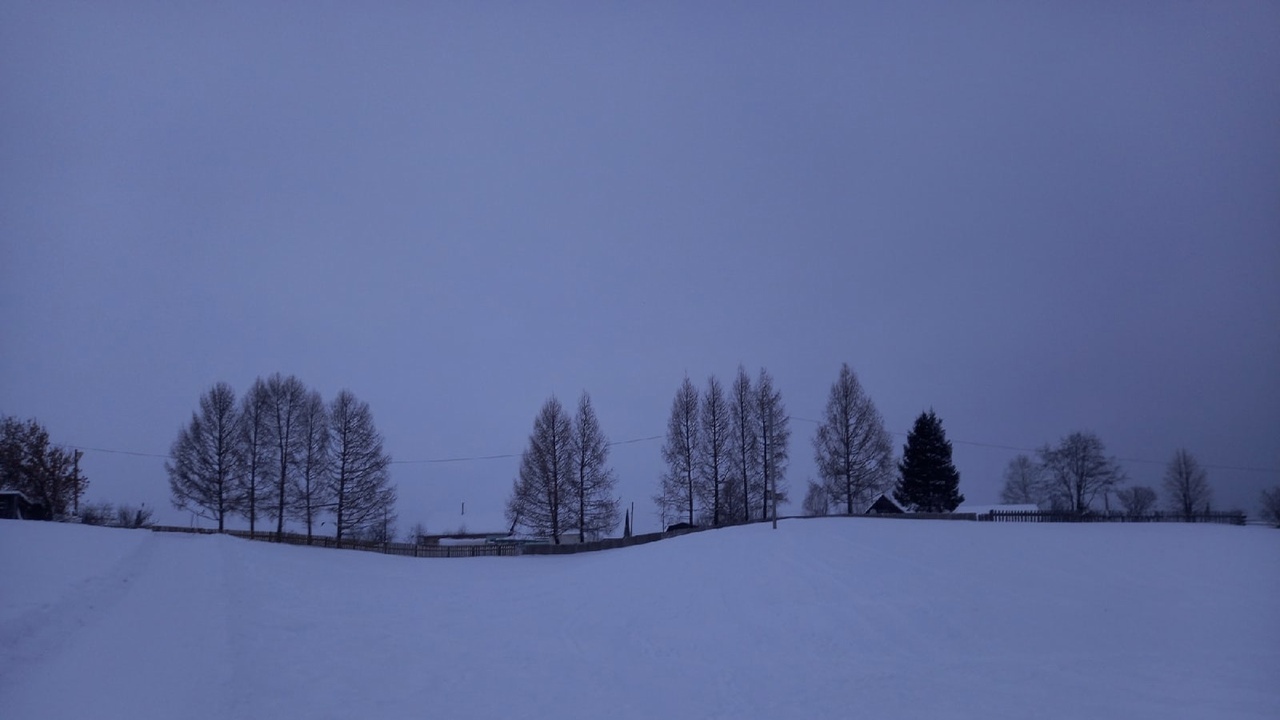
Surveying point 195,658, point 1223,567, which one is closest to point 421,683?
point 195,658

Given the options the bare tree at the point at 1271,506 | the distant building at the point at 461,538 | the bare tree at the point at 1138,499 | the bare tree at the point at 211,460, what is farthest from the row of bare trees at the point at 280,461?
the bare tree at the point at 1138,499

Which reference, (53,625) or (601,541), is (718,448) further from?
(53,625)

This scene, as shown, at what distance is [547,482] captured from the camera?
2088 inches

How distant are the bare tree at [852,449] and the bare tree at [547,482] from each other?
683 inches

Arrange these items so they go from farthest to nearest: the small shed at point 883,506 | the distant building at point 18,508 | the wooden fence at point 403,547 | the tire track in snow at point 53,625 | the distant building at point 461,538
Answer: the distant building at point 461,538, the small shed at point 883,506, the wooden fence at point 403,547, the distant building at point 18,508, the tire track in snow at point 53,625

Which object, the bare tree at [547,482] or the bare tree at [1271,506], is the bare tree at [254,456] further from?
the bare tree at [1271,506]

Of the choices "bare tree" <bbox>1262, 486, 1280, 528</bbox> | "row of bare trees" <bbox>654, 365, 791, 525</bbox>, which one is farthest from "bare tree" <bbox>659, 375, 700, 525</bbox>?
"bare tree" <bbox>1262, 486, 1280, 528</bbox>

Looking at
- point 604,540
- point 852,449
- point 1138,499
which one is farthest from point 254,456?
point 1138,499

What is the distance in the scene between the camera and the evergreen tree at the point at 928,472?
5453 cm

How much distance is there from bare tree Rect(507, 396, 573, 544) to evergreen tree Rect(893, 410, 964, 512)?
2405cm

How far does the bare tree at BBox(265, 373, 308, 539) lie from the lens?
53875 mm

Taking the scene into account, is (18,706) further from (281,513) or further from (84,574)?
(281,513)

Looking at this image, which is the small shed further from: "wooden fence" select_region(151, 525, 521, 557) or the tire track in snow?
the tire track in snow

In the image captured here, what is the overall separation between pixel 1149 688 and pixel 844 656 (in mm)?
5512
